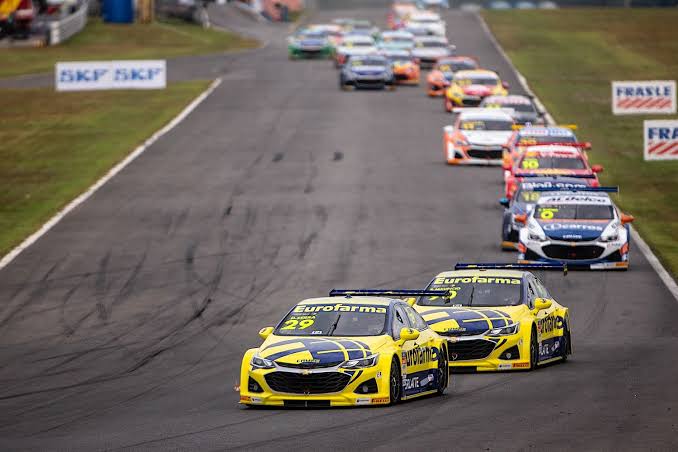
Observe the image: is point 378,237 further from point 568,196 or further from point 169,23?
point 169,23

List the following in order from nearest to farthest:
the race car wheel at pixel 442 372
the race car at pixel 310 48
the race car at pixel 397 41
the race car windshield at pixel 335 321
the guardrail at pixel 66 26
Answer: the race car windshield at pixel 335 321
the race car wheel at pixel 442 372
the race car at pixel 397 41
the race car at pixel 310 48
the guardrail at pixel 66 26

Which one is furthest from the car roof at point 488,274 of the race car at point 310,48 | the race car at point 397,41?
the race car at point 310,48

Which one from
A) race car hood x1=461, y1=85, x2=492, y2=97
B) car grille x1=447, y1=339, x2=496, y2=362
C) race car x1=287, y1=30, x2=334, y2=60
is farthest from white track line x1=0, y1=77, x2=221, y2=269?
race car x1=287, y1=30, x2=334, y2=60

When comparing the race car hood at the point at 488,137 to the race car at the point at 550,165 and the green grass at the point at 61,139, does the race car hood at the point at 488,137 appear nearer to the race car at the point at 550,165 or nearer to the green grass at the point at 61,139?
the race car at the point at 550,165

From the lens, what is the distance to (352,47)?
74875mm

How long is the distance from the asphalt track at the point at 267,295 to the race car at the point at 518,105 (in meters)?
2.33

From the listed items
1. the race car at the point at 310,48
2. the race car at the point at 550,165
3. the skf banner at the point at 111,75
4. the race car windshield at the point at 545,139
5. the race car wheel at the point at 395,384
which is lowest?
the race car at the point at 310,48

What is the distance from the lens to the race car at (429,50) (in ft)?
243

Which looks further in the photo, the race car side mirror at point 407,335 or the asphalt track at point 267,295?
the race car side mirror at point 407,335

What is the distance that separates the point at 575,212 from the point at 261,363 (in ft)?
49.9

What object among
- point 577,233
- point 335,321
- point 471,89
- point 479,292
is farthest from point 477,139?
point 335,321

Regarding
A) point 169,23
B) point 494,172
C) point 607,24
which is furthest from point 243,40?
point 494,172

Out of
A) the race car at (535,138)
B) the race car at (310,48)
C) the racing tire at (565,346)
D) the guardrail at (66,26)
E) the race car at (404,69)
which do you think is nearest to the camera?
the racing tire at (565,346)

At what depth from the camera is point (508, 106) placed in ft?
166
